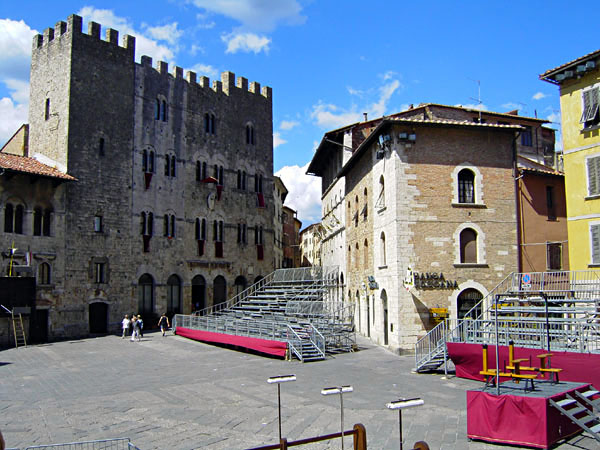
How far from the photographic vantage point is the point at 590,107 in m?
21.5

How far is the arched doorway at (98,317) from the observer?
3381cm

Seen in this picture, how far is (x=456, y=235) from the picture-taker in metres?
24.1

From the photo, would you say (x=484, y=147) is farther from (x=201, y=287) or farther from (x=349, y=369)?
(x=201, y=287)

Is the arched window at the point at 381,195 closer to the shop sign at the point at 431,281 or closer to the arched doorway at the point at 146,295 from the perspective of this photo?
the shop sign at the point at 431,281

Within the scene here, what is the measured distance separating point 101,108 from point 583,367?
104ft

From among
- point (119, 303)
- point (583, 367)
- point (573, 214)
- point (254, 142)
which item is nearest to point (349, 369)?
point (583, 367)

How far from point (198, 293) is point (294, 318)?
49.8 feet

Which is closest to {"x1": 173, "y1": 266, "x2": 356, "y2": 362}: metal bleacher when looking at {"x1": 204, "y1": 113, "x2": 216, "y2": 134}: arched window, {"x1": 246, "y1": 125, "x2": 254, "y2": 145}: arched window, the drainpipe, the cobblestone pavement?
the cobblestone pavement

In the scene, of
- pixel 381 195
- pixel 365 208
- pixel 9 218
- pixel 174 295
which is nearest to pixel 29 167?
pixel 9 218

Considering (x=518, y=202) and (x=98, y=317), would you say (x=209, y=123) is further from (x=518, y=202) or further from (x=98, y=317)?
(x=518, y=202)

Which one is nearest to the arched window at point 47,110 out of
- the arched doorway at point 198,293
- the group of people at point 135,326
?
the group of people at point 135,326

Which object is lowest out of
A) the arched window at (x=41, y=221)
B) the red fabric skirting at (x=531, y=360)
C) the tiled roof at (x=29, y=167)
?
the red fabric skirting at (x=531, y=360)

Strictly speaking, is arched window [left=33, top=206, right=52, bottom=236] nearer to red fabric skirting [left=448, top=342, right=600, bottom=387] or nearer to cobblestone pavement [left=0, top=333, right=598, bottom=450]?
cobblestone pavement [left=0, top=333, right=598, bottom=450]

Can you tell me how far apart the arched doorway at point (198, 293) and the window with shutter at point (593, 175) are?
27146mm
